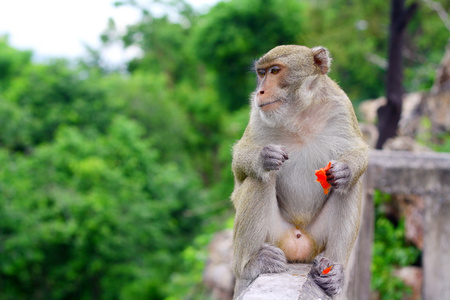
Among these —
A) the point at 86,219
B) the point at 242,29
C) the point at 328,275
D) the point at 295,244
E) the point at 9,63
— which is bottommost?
the point at 86,219

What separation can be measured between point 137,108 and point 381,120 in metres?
20.5

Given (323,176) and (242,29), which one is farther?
(242,29)

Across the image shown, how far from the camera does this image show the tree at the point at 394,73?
6.02 m

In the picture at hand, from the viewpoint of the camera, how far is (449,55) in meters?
8.69

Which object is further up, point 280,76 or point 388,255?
point 280,76

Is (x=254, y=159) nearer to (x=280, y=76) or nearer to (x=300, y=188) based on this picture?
(x=300, y=188)

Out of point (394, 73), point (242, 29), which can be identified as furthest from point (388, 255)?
point (242, 29)

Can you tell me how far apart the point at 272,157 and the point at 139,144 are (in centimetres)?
1472

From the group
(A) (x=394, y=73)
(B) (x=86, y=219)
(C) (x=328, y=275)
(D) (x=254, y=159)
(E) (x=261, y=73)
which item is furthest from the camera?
(B) (x=86, y=219)

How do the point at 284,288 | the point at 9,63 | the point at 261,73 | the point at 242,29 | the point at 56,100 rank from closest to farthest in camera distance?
the point at 284,288 → the point at 261,73 → the point at 56,100 → the point at 242,29 → the point at 9,63

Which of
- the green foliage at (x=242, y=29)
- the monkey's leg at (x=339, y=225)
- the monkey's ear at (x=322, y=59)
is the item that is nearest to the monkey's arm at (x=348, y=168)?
the monkey's leg at (x=339, y=225)

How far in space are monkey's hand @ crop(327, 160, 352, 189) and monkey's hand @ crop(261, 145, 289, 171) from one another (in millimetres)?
253

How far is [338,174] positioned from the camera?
269 cm

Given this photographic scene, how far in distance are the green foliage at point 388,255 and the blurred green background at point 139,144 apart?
0.07 metres
